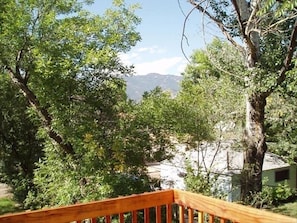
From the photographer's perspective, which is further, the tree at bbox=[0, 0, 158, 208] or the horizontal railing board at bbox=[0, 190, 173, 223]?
the tree at bbox=[0, 0, 158, 208]

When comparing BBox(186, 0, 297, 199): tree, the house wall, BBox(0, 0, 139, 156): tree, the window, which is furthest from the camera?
the window

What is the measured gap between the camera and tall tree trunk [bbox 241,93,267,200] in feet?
25.7

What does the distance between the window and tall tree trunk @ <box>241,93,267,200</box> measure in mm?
6577

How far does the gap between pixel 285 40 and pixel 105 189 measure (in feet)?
15.7

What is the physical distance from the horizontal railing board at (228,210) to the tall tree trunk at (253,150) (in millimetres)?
5861

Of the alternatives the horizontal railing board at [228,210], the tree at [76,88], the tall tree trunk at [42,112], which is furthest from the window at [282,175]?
the horizontal railing board at [228,210]

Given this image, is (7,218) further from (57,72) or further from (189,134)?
(189,134)

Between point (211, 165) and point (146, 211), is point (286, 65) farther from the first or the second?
point (146, 211)

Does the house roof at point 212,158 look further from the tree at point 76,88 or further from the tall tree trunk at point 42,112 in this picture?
the tall tree trunk at point 42,112

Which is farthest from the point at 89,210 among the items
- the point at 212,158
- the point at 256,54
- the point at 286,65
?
the point at 212,158

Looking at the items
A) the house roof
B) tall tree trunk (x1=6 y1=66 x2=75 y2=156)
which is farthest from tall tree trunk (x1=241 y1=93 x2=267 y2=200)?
tall tree trunk (x1=6 y1=66 x2=75 y2=156)

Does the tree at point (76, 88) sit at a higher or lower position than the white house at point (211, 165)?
higher

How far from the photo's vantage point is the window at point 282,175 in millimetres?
14000

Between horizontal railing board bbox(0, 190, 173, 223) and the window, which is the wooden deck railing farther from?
the window
